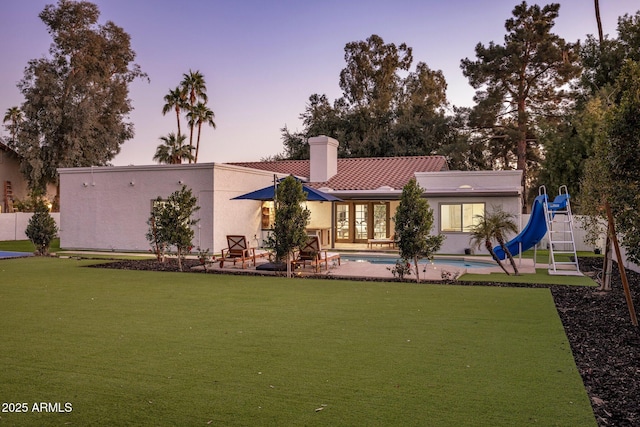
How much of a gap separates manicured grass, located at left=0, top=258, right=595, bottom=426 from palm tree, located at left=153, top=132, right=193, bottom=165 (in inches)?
1107

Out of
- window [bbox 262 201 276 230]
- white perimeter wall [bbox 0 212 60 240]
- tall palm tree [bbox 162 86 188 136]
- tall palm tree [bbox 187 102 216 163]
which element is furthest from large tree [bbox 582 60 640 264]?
tall palm tree [bbox 162 86 188 136]

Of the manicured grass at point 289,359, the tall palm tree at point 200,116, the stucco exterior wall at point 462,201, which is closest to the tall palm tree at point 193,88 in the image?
the tall palm tree at point 200,116

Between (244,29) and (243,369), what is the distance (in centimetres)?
2009

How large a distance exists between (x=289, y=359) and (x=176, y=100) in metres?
36.4

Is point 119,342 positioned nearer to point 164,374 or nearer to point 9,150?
point 164,374

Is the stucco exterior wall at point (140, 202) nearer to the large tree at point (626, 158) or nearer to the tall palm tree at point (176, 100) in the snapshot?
the large tree at point (626, 158)

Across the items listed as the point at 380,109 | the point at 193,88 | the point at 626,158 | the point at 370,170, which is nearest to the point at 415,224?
the point at 626,158

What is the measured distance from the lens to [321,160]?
25359mm

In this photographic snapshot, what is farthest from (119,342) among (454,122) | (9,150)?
(9,150)

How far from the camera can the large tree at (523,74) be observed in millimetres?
32875

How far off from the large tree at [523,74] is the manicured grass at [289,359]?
26.2 m

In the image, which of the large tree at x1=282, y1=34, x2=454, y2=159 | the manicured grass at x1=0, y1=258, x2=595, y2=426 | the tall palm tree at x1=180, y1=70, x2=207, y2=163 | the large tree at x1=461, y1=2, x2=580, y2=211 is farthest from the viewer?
the tall palm tree at x1=180, y1=70, x2=207, y2=163

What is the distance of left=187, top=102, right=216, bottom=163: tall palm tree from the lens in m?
39.2

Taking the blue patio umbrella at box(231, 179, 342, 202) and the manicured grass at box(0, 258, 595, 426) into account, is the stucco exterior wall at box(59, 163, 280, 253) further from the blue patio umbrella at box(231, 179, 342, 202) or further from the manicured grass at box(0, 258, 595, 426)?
the manicured grass at box(0, 258, 595, 426)
